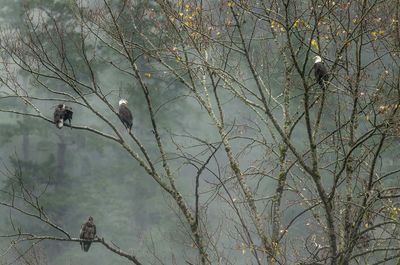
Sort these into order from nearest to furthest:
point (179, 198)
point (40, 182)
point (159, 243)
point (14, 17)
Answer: point (179, 198)
point (40, 182)
point (159, 243)
point (14, 17)

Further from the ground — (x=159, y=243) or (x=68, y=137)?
(x=68, y=137)

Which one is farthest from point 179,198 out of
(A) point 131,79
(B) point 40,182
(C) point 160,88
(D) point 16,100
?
(D) point 16,100

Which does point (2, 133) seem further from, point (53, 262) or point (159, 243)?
point (159, 243)

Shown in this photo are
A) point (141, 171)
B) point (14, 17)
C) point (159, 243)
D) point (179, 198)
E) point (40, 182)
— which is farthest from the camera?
point (14, 17)

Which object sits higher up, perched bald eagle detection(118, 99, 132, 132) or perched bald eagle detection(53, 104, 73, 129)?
perched bald eagle detection(118, 99, 132, 132)

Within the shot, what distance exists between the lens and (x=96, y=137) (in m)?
26.3

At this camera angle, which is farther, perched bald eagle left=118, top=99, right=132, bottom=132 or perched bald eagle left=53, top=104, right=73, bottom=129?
perched bald eagle left=118, top=99, right=132, bottom=132

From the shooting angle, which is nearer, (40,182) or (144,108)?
(40,182)

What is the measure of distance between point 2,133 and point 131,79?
6948mm

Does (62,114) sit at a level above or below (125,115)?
below

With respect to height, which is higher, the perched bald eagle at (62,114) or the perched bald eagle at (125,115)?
the perched bald eagle at (125,115)

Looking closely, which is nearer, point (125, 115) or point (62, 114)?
point (62, 114)

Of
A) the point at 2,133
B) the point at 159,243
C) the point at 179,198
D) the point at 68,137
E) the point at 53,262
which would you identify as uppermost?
the point at 68,137

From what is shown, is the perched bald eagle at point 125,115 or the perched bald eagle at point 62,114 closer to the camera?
the perched bald eagle at point 62,114
